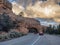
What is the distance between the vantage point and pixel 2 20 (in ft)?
171

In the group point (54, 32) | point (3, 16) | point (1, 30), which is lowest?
point (54, 32)

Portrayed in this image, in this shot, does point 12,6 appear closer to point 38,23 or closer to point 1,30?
point 38,23

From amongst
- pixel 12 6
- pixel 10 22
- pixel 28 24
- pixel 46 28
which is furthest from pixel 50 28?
pixel 10 22

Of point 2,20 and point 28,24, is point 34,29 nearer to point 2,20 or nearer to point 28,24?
point 28,24

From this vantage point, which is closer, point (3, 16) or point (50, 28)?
point (3, 16)

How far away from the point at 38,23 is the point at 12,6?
57.3ft

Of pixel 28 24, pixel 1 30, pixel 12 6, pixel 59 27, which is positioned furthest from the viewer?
pixel 59 27

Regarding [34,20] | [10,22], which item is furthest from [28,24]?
[10,22]

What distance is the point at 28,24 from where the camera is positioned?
3423 inches

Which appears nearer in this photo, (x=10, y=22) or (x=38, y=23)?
(x=10, y=22)

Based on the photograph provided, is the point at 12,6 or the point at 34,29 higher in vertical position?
the point at 12,6

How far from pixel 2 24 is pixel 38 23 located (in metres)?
39.4

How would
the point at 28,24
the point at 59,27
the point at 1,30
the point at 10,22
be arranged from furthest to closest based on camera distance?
the point at 59,27 < the point at 28,24 < the point at 10,22 < the point at 1,30

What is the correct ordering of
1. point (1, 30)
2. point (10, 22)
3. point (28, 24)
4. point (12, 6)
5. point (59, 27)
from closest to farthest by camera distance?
point (1, 30), point (10, 22), point (12, 6), point (28, 24), point (59, 27)
